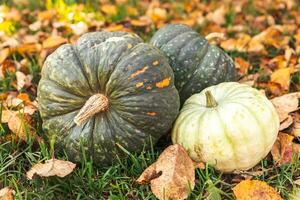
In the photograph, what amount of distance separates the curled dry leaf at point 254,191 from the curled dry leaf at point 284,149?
0.38 meters

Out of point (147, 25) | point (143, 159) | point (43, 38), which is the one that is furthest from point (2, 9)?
point (143, 159)

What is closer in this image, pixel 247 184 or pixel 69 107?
pixel 247 184

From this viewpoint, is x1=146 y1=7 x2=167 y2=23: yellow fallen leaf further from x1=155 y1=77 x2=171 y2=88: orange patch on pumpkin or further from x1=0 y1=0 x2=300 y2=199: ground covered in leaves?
x1=155 y1=77 x2=171 y2=88: orange patch on pumpkin

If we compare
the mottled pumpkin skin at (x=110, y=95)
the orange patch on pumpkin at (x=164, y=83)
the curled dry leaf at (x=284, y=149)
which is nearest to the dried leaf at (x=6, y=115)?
the mottled pumpkin skin at (x=110, y=95)

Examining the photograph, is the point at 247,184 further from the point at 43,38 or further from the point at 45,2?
the point at 45,2

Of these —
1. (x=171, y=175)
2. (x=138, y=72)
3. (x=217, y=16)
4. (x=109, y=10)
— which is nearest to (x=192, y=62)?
(x=138, y=72)

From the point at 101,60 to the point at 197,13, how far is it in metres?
2.71

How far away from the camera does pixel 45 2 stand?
5.48m

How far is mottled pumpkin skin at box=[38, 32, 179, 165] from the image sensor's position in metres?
2.65

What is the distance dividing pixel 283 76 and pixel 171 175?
5.10 feet

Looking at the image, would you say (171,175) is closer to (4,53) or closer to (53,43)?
(53,43)

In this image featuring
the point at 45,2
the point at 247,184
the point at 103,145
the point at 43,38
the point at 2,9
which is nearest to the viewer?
the point at 247,184

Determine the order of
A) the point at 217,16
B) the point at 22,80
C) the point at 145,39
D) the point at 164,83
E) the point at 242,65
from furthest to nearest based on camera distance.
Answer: the point at 217,16, the point at 145,39, the point at 242,65, the point at 22,80, the point at 164,83

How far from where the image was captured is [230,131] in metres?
2.60
